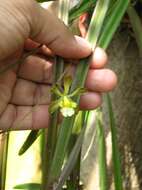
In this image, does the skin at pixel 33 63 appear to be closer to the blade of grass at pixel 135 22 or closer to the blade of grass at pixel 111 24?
the blade of grass at pixel 111 24

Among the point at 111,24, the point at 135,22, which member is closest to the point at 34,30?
the point at 111,24

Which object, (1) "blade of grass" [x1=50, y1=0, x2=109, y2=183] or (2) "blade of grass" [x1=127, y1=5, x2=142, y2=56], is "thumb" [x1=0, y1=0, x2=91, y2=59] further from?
(2) "blade of grass" [x1=127, y1=5, x2=142, y2=56]

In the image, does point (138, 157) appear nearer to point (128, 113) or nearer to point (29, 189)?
point (128, 113)

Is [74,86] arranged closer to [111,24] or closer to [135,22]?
[111,24]

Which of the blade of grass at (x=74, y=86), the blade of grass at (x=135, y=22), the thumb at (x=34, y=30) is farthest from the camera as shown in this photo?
the blade of grass at (x=135, y=22)

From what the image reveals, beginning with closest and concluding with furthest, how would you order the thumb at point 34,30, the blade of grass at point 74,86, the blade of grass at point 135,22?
the blade of grass at point 74,86, the thumb at point 34,30, the blade of grass at point 135,22

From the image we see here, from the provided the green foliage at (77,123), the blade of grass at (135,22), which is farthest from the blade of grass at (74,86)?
the blade of grass at (135,22)

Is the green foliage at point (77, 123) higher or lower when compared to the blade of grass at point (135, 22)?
lower
